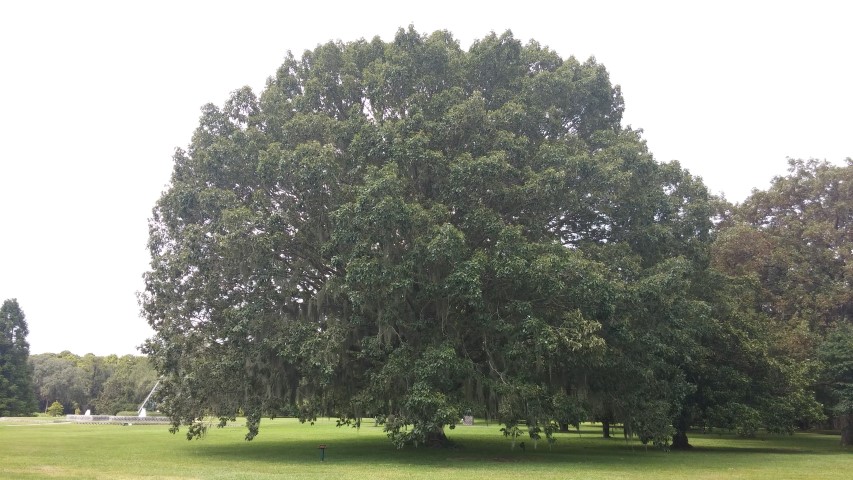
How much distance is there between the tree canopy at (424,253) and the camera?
18016 mm

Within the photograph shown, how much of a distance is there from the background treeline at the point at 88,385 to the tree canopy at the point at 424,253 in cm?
5468

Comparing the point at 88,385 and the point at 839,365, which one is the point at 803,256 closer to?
the point at 839,365

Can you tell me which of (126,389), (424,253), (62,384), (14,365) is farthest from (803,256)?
(62,384)

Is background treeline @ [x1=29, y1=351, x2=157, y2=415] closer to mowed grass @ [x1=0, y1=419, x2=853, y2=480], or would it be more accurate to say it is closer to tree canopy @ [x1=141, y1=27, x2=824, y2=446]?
mowed grass @ [x1=0, y1=419, x2=853, y2=480]

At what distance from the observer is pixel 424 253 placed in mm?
17688

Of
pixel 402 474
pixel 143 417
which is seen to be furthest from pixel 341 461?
pixel 143 417

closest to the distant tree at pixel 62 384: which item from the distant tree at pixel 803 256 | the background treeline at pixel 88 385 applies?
the background treeline at pixel 88 385

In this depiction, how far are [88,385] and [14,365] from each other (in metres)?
20.3

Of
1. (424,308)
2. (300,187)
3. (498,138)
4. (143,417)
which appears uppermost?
(498,138)

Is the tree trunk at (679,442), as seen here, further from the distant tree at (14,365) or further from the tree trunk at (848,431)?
the distant tree at (14,365)

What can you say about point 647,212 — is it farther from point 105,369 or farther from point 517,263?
point 105,369

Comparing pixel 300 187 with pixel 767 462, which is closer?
pixel 300 187

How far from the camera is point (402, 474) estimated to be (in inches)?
627

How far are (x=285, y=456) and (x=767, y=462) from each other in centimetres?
1616
